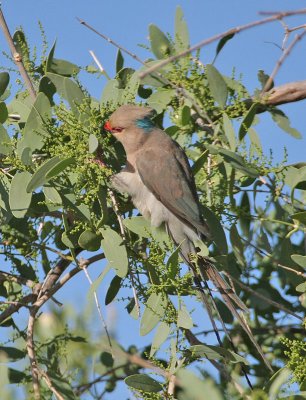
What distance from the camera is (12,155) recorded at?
3182mm

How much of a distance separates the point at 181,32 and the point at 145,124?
514 mm

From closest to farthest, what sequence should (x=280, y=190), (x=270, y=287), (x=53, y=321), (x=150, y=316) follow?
(x=150, y=316) < (x=280, y=190) < (x=53, y=321) < (x=270, y=287)

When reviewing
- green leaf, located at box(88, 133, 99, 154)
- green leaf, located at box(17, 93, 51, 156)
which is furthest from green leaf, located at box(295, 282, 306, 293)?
green leaf, located at box(17, 93, 51, 156)

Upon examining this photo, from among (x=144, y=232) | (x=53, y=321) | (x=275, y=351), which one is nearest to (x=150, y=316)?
(x=144, y=232)

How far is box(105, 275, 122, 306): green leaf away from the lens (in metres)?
3.41

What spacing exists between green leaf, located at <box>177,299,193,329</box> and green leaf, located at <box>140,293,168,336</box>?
0.22 ft

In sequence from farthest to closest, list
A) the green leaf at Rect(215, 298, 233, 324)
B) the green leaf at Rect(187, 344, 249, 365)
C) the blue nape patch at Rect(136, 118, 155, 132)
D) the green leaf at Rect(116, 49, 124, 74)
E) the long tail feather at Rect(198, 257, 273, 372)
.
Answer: the green leaf at Rect(215, 298, 233, 324) → the blue nape patch at Rect(136, 118, 155, 132) → the green leaf at Rect(116, 49, 124, 74) → the long tail feather at Rect(198, 257, 273, 372) → the green leaf at Rect(187, 344, 249, 365)

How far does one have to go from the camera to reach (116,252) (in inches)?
121

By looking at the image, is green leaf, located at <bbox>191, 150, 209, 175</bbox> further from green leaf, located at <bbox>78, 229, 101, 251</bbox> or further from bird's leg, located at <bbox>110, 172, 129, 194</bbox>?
green leaf, located at <bbox>78, 229, 101, 251</bbox>

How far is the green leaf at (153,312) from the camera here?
9.84 feet

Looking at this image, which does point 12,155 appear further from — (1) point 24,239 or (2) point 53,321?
(2) point 53,321

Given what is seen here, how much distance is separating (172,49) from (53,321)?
149 cm

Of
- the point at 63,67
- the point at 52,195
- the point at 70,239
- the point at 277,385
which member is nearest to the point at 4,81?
the point at 63,67

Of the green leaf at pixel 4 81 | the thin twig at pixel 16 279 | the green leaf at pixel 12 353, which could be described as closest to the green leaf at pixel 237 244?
the thin twig at pixel 16 279
